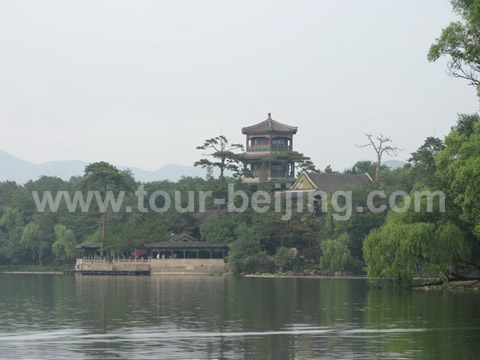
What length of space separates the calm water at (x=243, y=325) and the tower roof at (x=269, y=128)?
4930 centimetres

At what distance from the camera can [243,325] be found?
27969 millimetres

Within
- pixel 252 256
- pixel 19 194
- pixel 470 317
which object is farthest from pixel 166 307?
pixel 19 194

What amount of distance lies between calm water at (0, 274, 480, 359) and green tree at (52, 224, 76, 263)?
123 feet

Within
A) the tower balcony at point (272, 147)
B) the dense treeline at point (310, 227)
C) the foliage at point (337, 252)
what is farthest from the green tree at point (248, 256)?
the tower balcony at point (272, 147)

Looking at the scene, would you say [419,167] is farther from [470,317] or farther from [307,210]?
[470,317]

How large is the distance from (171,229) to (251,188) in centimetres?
1115

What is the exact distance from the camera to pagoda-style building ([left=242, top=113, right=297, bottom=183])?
3580 inches

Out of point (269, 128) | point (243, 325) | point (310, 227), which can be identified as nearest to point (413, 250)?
point (243, 325)

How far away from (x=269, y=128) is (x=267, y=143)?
1766 millimetres

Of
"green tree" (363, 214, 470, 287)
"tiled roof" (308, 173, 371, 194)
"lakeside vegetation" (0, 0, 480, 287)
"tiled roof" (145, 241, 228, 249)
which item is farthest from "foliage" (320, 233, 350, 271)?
"green tree" (363, 214, 470, 287)

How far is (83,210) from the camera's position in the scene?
87750mm

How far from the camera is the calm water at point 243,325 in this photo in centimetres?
2145

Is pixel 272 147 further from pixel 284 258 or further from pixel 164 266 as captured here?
pixel 284 258

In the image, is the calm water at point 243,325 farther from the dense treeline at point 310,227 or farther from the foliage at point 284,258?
the foliage at point 284,258
